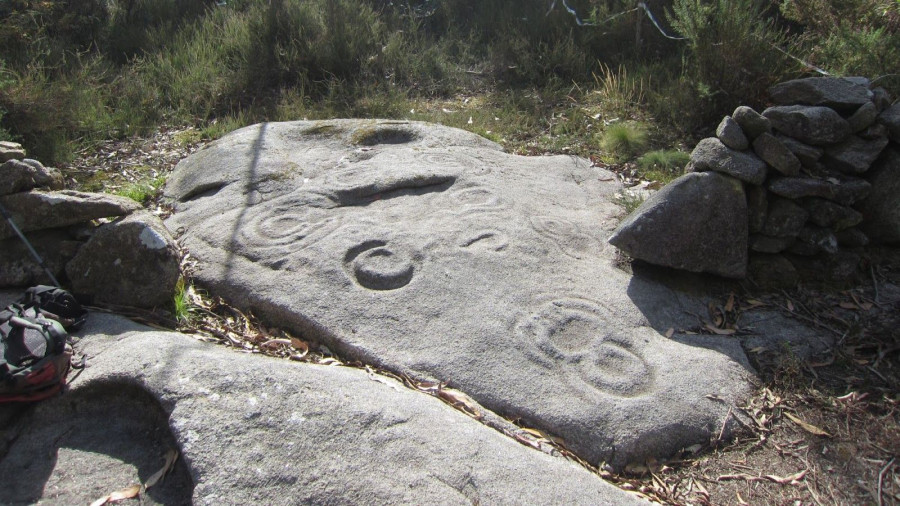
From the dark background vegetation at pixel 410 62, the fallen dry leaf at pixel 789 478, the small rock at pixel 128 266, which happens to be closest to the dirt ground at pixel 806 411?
the fallen dry leaf at pixel 789 478

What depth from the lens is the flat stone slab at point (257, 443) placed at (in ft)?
6.89

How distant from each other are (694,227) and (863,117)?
1.08 metres

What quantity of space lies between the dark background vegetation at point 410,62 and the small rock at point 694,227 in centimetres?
188

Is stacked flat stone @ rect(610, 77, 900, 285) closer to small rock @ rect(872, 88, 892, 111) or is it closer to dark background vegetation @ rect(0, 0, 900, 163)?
small rock @ rect(872, 88, 892, 111)

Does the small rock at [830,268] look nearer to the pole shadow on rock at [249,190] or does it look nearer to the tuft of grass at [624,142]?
the tuft of grass at [624,142]

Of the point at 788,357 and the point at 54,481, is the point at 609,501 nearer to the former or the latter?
the point at 788,357

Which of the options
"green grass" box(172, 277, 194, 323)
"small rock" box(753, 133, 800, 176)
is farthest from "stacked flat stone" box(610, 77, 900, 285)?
"green grass" box(172, 277, 194, 323)

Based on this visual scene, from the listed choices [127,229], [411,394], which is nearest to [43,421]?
[127,229]

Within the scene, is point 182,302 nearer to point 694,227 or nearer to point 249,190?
point 249,190

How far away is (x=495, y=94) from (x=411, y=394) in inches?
195

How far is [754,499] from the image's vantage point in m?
2.38

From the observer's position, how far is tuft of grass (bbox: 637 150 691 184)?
4852mm

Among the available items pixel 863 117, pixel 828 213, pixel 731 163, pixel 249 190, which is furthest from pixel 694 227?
pixel 249 190

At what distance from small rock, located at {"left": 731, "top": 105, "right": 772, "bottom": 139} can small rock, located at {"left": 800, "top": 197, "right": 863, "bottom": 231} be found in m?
0.41
